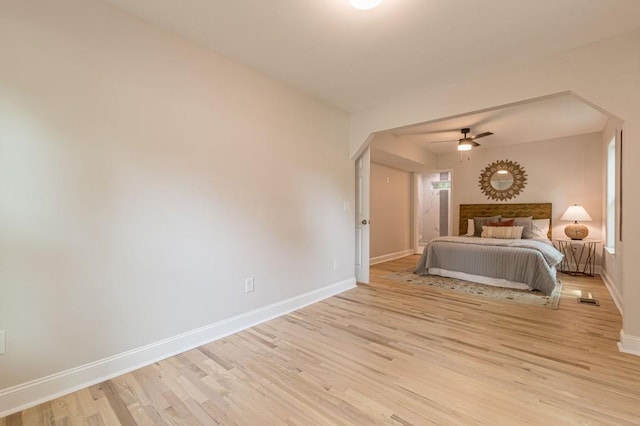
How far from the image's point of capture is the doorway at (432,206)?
7762 mm

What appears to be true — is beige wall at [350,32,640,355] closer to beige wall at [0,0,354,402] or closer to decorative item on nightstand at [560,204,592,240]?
beige wall at [0,0,354,402]

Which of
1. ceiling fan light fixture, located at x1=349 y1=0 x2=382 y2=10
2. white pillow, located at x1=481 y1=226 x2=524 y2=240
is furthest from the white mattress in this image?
ceiling fan light fixture, located at x1=349 y1=0 x2=382 y2=10

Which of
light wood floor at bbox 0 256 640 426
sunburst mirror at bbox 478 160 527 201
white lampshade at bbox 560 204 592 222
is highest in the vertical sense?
sunburst mirror at bbox 478 160 527 201

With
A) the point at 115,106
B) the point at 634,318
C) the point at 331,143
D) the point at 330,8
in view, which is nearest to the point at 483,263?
the point at 634,318

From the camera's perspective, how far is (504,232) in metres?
4.94

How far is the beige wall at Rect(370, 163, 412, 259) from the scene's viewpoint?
5.94 meters

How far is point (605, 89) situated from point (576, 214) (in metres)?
3.32

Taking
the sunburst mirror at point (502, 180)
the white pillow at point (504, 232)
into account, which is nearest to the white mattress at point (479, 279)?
the white pillow at point (504, 232)

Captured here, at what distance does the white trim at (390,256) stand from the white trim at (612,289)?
11.1ft

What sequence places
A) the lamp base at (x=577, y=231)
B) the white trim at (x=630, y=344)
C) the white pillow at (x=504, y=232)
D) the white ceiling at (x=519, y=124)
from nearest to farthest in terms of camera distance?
the white trim at (x=630, y=344), the white ceiling at (x=519, y=124), the lamp base at (x=577, y=231), the white pillow at (x=504, y=232)

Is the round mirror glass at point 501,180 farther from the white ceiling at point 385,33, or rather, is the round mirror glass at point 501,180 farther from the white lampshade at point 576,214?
the white ceiling at point 385,33

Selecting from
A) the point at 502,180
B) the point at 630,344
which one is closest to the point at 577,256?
the point at 502,180

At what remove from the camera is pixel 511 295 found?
11.8 feet

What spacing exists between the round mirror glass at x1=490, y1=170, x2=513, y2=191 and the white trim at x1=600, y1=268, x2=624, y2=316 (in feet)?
6.84
